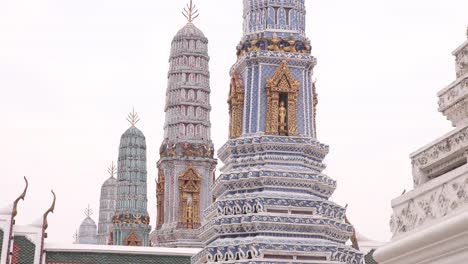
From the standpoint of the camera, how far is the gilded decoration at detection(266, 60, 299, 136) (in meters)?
20.6

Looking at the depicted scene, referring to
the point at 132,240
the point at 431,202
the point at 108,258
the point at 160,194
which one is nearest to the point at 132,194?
the point at 132,240

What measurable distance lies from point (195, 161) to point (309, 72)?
57.8ft

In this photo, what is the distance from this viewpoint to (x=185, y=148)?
38406mm

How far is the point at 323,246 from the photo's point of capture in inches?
747

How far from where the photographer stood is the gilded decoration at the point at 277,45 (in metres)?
21.2

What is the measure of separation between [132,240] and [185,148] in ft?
26.8

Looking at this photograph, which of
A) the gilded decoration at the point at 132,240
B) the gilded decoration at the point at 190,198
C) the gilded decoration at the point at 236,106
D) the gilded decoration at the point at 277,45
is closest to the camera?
the gilded decoration at the point at 236,106

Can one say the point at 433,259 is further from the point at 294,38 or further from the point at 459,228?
the point at 294,38

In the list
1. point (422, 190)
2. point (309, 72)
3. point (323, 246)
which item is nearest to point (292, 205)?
point (323, 246)

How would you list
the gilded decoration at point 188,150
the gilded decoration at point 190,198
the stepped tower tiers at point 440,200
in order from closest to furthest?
the stepped tower tiers at point 440,200 → the gilded decoration at point 190,198 → the gilded decoration at point 188,150

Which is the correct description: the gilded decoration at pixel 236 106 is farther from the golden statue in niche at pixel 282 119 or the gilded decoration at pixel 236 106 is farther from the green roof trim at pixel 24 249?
the green roof trim at pixel 24 249

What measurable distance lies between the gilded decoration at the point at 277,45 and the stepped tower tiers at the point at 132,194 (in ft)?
79.8

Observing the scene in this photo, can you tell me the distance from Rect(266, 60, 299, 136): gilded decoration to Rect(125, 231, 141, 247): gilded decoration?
24468 mm

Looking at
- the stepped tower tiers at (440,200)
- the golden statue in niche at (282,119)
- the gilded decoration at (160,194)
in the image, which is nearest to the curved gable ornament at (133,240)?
the gilded decoration at (160,194)
